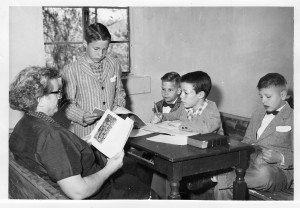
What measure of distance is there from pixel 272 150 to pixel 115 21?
2.52 metres

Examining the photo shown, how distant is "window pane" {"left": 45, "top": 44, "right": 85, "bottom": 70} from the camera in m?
3.90

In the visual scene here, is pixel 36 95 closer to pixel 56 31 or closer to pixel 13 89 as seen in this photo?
pixel 13 89

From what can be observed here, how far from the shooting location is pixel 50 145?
172 centimetres

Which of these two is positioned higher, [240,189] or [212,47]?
[212,47]

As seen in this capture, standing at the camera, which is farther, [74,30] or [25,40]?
[74,30]

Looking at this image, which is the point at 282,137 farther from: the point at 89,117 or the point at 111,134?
the point at 89,117

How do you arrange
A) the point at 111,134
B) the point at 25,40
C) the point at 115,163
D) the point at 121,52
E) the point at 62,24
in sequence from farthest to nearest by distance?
the point at 121,52 → the point at 62,24 → the point at 25,40 → the point at 111,134 → the point at 115,163

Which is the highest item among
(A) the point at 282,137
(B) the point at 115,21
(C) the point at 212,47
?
(B) the point at 115,21

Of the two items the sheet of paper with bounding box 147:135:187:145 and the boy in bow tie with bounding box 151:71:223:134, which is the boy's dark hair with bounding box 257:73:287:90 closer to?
the boy in bow tie with bounding box 151:71:223:134

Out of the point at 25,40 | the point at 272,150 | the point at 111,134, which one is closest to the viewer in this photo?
the point at 111,134

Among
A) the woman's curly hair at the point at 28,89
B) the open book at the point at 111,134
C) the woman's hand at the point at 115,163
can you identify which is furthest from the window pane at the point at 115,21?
the woman's hand at the point at 115,163

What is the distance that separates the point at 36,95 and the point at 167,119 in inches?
64.2

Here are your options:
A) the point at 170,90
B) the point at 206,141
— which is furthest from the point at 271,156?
the point at 170,90

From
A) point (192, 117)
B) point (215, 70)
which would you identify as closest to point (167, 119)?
point (192, 117)
